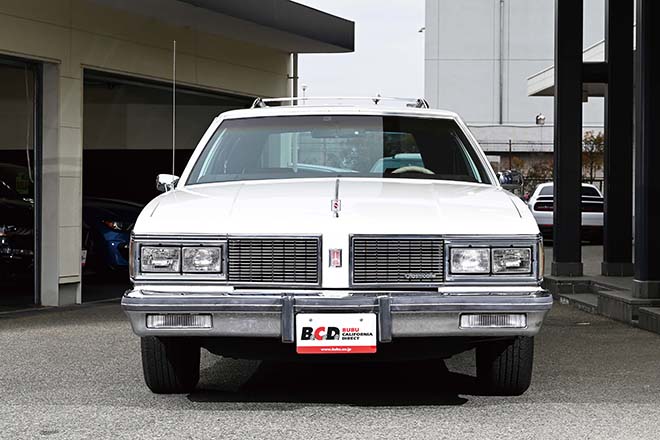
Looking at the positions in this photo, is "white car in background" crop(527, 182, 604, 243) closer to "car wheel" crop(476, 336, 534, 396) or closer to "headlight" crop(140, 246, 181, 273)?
"car wheel" crop(476, 336, 534, 396)

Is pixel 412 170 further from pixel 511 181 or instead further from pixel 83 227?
pixel 83 227

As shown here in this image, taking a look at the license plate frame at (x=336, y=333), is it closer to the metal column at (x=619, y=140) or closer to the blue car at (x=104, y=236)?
the metal column at (x=619, y=140)

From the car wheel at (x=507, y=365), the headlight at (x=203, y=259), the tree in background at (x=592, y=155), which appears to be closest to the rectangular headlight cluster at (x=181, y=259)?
the headlight at (x=203, y=259)

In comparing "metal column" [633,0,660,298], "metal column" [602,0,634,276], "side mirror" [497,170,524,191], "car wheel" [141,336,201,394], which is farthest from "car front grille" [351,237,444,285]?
"metal column" [602,0,634,276]

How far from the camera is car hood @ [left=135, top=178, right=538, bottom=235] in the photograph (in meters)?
6.02

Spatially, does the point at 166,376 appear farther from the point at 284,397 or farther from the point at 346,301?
the point at 346,301

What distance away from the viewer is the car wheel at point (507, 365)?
6453mm

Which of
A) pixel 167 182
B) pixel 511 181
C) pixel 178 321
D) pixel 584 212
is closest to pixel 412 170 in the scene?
pixel 511 181

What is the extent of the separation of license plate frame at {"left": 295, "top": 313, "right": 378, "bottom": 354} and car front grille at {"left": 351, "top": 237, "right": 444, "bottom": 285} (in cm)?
23

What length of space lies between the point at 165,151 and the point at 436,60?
47.9 meters

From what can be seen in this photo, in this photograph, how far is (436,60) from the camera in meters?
63.1

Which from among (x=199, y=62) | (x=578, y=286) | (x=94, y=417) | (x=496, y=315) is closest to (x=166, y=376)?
(x=94, y=417)

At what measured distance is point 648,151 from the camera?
10.3 meters

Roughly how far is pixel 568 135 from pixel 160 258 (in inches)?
342
